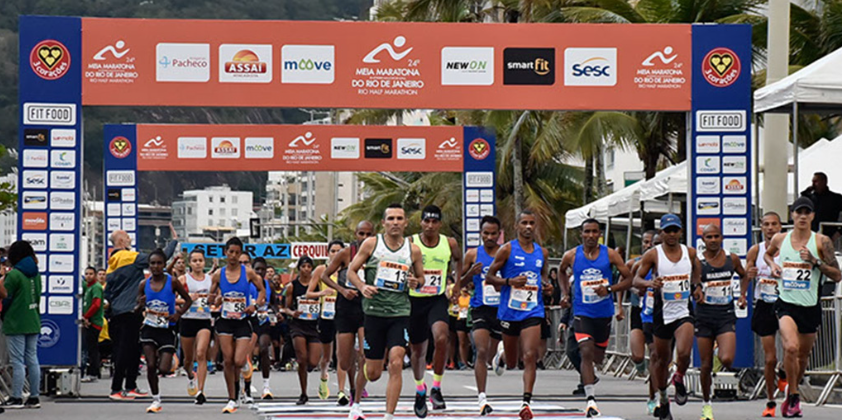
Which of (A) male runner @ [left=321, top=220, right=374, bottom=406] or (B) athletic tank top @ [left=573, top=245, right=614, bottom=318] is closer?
(A) male runner @ [left=321, top=220, right=374, bottom=406]

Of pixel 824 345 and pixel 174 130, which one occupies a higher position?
pixel 174 130

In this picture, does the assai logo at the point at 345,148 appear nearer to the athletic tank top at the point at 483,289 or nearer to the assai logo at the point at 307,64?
the assai logo at the point at 307,64

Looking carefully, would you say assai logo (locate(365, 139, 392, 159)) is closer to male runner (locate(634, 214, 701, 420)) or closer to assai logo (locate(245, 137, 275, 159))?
assai logo (locate(245, 137, 275, 159))

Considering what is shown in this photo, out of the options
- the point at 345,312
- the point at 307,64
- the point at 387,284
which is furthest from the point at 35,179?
the point at 387,284

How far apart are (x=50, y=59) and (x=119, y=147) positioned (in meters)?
16.2

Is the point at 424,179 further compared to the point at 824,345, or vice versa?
the point at 424,179

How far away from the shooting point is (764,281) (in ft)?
56.2

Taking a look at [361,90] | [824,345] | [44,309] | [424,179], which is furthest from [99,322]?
[424,179]

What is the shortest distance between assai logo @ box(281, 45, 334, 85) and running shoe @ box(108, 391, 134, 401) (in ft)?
15.7

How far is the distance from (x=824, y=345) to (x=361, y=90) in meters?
7.11

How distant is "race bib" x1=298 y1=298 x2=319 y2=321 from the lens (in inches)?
784

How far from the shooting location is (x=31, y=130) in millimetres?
20500

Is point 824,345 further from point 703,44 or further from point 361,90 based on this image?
point 361,90

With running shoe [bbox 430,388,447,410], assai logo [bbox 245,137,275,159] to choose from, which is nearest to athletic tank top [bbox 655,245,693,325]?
running shoe [bbox 430,388,447,410]
